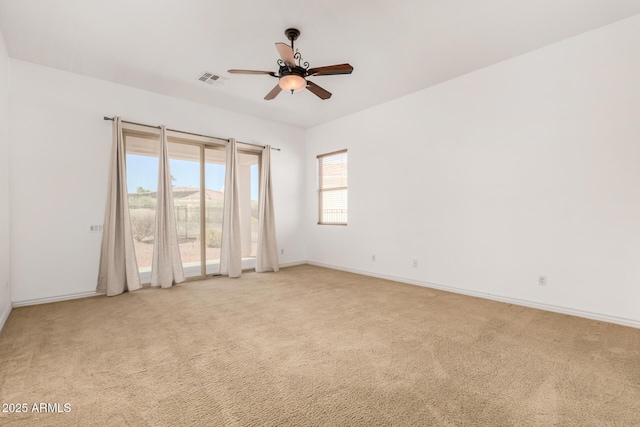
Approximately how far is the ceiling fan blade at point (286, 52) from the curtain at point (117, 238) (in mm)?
3006

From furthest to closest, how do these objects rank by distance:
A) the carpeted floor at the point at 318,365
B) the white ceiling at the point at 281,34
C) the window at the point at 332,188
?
the window at the point at 332,188
the white ceiling at the point at 281,34
the carpeted floor at the point at 318,365

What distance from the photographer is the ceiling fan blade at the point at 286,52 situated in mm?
2729

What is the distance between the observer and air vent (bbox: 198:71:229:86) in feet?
13.9

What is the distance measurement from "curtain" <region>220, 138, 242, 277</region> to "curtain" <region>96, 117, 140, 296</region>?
1468 millimetres

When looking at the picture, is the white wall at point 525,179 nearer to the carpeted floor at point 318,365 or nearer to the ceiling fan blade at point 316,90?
the carpeted floor at point 318,365

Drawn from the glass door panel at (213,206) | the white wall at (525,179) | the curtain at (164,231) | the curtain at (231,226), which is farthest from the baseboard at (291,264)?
the curtain at (164,231)

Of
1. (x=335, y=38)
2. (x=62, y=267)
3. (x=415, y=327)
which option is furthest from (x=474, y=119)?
(x=62, y=267)

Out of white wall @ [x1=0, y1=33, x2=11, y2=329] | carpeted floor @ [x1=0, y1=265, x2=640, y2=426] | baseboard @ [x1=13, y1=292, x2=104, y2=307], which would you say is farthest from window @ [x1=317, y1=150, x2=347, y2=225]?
white wall @ [x1=0, y1=33, x2=11, y2=329]

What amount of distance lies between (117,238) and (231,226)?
5.82ft

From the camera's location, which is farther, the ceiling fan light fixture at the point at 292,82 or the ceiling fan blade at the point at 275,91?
the ceiling fan blade at the point at 275,91

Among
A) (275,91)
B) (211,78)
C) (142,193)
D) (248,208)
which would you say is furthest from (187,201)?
(275,91)

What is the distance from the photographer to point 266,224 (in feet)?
20.0

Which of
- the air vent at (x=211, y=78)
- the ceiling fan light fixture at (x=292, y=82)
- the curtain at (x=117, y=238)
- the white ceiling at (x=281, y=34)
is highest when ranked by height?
the air vent at (x=211, y=78)

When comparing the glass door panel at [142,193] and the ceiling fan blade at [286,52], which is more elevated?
the ceiling fan blade at [286,52]
